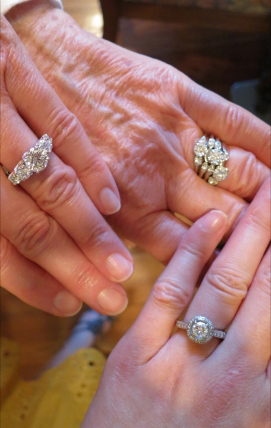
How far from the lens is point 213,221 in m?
0.79

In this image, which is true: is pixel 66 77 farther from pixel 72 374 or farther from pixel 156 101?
pixel 72 374

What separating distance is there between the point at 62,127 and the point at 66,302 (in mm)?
383

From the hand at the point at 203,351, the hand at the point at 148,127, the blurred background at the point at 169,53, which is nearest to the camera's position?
the hand at the point at 203,351

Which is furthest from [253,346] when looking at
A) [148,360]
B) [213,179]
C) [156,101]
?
[156,101]

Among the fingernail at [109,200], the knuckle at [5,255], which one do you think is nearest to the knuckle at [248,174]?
the fingernail at [109,200]

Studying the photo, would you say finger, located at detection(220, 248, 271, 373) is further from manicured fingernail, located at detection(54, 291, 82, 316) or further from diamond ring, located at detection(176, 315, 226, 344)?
manicured fingernail, located at detection(54, 291, 82, 316)

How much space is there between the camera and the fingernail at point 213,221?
789 millimetres

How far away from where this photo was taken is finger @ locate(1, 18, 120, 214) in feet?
2.35

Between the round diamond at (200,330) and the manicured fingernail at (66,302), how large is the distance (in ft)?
0.85

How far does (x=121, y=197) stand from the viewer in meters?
0.88

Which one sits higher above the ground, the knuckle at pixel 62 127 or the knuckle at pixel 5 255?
the knuckle at pixel 62 127

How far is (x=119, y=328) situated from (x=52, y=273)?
367 millimetres

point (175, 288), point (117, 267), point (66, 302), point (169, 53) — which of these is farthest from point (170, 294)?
point (169, 53)

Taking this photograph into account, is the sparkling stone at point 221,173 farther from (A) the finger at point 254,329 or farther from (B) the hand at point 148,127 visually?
(A) the finger at point 254,329
